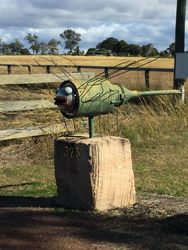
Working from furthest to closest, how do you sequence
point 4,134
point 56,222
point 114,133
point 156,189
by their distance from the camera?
point 114,133 < point 4,134 < point 156,189 < point 56,222

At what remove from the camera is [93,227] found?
4.61 m

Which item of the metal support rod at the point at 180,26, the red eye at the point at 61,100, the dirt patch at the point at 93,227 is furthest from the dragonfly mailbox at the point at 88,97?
the metal support rod at the point at 180,26

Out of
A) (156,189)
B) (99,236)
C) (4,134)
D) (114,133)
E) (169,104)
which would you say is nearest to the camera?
(99,236)

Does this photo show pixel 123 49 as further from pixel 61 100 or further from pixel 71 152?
pixel 61 100

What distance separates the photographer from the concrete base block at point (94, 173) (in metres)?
4.93

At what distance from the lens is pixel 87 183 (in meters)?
4.96

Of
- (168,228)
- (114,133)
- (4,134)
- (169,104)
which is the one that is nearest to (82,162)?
(168,228)

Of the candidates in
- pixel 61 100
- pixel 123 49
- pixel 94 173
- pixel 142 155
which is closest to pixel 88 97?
pixel 61 100

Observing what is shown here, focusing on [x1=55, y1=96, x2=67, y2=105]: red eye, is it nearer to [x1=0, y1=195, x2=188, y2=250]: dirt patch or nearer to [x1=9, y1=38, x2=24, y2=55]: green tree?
[x1=0, y1=195, x2=188, y2=250]: dirt patch

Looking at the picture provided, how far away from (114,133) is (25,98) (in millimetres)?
1688

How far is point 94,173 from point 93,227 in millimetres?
533

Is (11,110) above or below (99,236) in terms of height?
above

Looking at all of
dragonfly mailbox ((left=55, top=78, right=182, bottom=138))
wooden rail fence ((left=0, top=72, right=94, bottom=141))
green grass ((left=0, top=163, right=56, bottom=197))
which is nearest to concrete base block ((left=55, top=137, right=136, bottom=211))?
dragonfly mailbox ((left=55, top=78, right=182, bottom=138))

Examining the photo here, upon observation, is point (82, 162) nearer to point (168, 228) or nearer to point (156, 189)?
point (168, 228)
